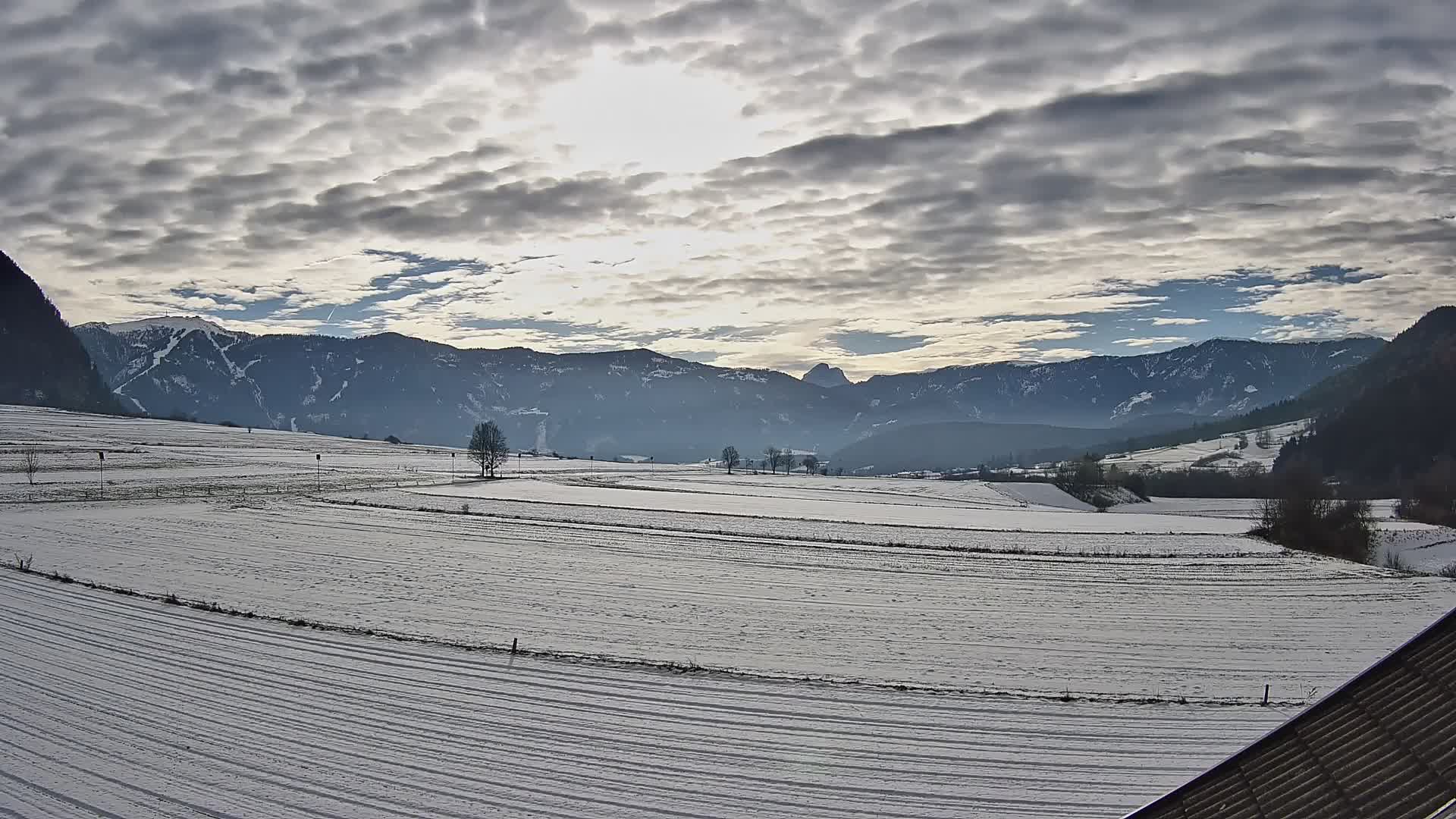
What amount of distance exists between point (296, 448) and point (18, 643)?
137 m

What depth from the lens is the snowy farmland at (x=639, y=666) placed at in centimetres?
1714

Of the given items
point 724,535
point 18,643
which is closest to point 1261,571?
point 724,535

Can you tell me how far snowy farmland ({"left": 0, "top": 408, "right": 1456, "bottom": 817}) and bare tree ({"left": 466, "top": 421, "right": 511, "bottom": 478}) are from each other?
62147 millimetres

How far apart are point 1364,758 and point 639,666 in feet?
67.9

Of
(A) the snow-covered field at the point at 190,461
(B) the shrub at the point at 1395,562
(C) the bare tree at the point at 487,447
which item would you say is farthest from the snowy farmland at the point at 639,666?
(C) the bare tree at the point at 487,447

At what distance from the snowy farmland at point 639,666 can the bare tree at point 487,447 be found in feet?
204

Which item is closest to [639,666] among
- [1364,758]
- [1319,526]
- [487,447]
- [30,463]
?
[1364,758]

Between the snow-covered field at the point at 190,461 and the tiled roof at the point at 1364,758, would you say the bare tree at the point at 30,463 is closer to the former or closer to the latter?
the snow-covered field at the point at 190,461

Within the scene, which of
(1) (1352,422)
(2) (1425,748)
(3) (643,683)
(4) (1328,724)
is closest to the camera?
(2) (1425,748)

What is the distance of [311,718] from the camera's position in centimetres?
2041

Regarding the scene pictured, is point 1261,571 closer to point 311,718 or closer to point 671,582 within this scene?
point 671,582

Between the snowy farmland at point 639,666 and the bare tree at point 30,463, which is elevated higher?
the bare tree at point 30,463

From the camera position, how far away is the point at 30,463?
8956 cm

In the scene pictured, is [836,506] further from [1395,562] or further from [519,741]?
[519,741]
